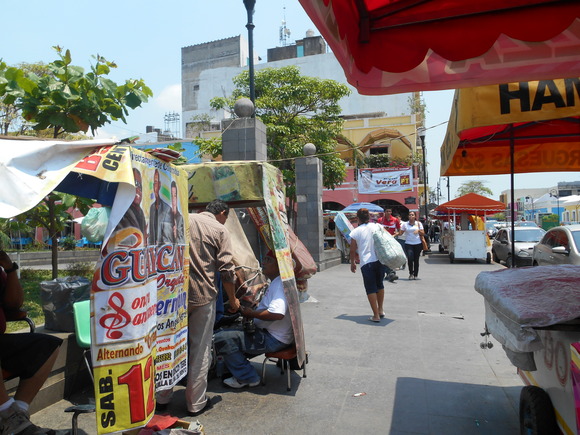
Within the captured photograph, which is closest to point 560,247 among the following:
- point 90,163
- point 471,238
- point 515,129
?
point 515,129

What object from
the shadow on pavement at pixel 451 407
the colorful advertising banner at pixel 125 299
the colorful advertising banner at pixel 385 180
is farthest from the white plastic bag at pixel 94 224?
the colorful advertising banner at pixel 385 180

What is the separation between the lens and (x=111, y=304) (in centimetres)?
266

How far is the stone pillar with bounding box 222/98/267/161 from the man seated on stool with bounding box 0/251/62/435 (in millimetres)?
5929

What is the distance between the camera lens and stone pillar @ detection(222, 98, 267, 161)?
9.04 m

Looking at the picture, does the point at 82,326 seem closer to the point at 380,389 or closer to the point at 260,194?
the point at 260,194

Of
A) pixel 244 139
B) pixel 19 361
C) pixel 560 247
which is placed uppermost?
pixel 244 139

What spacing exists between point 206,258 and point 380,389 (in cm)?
222

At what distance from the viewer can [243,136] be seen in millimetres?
9086

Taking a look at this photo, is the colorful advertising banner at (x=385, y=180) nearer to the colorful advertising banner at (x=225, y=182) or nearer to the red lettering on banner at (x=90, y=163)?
the colorful advertising banner at (x=225, y=182)

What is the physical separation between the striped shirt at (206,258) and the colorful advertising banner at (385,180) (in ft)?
82.9

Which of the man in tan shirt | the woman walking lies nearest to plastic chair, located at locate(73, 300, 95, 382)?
the man in tan shirt

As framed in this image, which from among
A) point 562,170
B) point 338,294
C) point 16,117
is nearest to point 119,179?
point 562,170

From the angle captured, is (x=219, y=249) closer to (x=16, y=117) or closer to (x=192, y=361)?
(x=192, y=361)

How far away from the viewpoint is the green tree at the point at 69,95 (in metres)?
5.95
